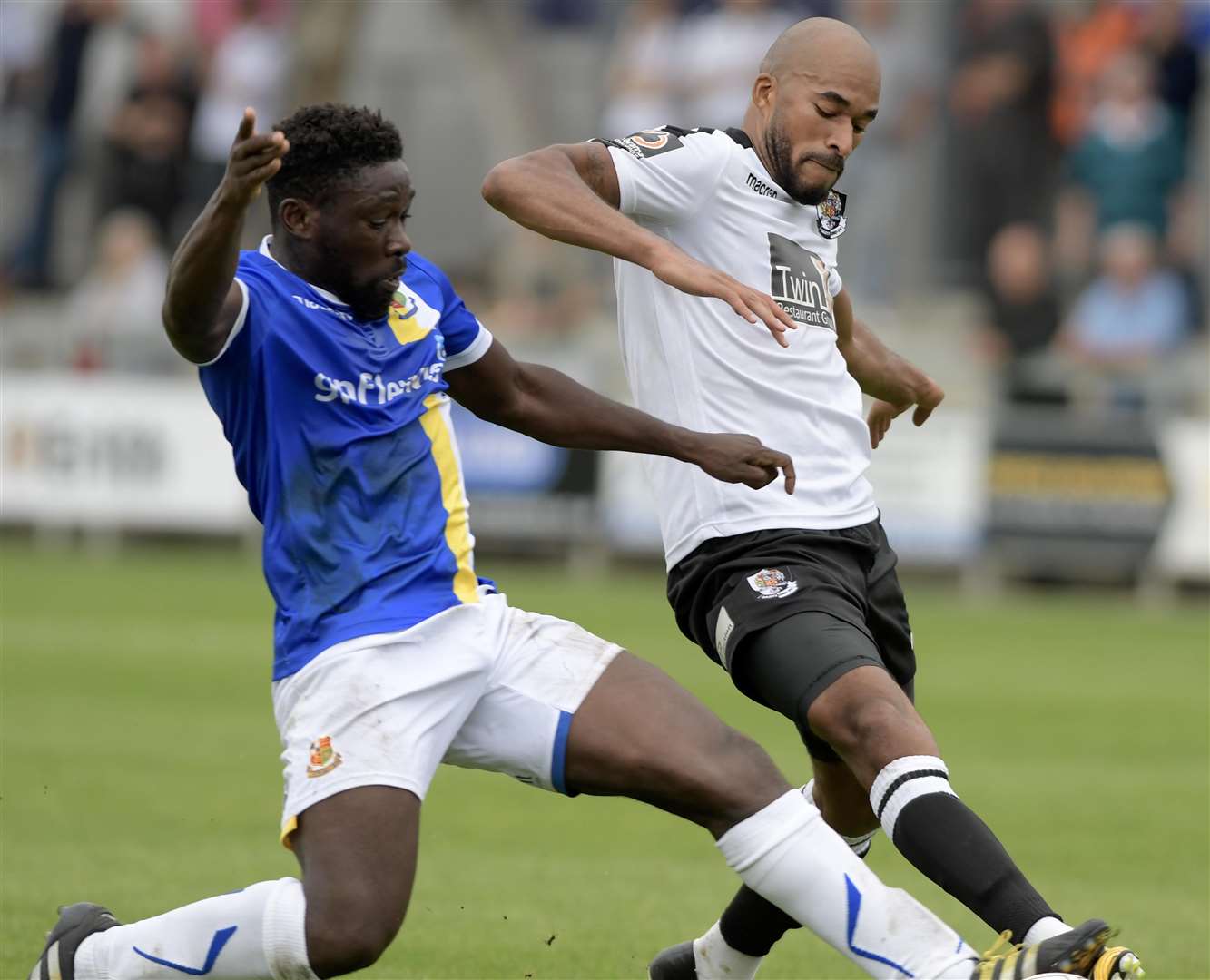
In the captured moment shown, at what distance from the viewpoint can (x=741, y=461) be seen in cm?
577

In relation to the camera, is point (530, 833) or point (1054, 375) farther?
point (1054, 375)

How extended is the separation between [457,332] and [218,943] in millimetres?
1685

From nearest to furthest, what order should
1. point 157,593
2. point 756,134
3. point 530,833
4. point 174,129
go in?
point 756,134 → point 530,833 → point 157,593 → point 174,129

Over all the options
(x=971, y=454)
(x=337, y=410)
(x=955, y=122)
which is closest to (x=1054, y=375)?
(x=971, y=454)

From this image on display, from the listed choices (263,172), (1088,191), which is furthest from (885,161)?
(263,172)

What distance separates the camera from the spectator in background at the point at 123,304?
19.8 m

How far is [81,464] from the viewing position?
19.6 meters

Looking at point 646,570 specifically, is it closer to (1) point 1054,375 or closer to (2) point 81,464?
(1) point 1054,375

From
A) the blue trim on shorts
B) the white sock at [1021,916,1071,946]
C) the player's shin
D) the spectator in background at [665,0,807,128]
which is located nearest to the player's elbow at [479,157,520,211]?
the blue trim on shorts

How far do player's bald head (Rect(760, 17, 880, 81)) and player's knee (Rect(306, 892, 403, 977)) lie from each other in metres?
2.60

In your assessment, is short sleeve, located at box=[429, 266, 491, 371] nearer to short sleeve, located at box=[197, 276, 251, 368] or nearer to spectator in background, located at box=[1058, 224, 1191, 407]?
short sleeve, located at box=[197, 276, 251, 368]

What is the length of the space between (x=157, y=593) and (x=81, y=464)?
9.72 feet

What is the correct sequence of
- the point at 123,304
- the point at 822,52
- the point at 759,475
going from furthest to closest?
the point at 123,304 < the point at 822,52 < the point at 759,475

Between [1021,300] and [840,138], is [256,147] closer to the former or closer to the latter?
[840,138]
